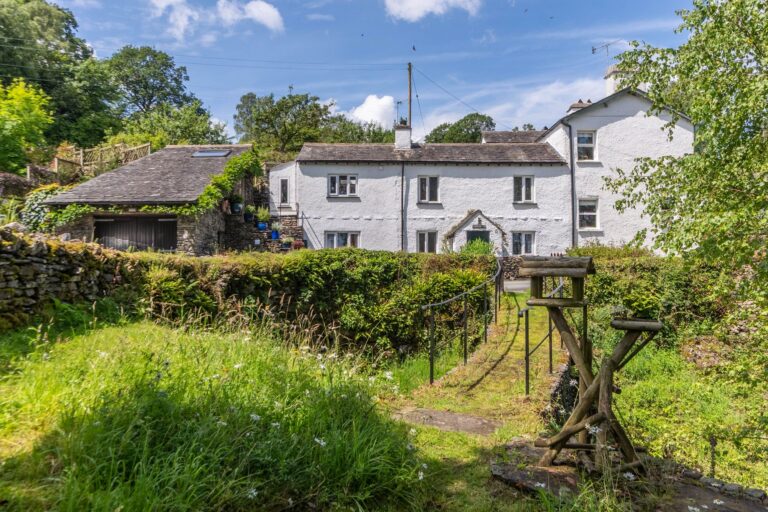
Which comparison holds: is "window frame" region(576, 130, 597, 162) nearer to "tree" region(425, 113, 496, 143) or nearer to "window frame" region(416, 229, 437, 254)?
"window frame" region(416, 229, 437, 254)

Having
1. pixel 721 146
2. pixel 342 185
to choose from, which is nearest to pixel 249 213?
pixel 342 185

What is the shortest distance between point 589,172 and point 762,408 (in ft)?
54.3

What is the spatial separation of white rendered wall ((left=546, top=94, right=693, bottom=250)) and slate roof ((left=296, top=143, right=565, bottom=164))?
163cm

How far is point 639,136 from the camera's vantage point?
2116cm

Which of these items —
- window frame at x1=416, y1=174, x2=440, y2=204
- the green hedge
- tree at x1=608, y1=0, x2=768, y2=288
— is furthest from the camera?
window frame at x1=416, y1=174, x2=440, y2=204

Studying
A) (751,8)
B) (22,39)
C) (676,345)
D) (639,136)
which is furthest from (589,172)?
(22,39)

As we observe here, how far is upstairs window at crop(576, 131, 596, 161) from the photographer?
21.4 meters

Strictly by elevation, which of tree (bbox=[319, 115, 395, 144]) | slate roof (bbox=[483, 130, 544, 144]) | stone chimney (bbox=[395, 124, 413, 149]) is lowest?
stone chimney (bbox=[395, 124, 413, 149])

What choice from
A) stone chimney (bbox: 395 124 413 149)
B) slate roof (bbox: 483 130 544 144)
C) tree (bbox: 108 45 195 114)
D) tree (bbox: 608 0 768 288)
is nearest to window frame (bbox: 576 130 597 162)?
slate roof (bbox: 483 130 544 144)

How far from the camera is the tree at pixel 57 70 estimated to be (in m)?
28.6

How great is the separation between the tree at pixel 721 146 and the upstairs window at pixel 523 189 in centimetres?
1386

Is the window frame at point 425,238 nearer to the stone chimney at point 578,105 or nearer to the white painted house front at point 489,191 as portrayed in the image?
the white painted house front at point 489,191

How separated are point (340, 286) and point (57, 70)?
3621cm

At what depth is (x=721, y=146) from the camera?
6.62 m
